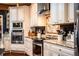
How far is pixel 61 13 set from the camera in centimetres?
298

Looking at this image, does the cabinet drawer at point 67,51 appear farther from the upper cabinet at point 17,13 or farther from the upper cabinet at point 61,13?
the upper cabinet at point 17,13

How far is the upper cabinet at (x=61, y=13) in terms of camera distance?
9.33 feet

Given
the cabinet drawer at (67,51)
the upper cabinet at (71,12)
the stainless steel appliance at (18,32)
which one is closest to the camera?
the cabinet drawer at (67,51)

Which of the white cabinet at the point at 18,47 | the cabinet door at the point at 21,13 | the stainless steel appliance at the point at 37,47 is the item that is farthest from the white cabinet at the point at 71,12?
the white cabinet at the point at 18,47

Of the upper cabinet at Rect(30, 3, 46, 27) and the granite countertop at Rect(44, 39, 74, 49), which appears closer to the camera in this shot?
the granite countertop at Rect(44, 39, 74, 49)

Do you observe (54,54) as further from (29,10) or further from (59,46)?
(29,10)

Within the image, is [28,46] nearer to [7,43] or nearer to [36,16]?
[7,43]

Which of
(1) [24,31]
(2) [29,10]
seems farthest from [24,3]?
(1) [24,31]

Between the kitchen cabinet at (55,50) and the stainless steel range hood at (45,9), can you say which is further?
the stainless steel range hood at (45,9)

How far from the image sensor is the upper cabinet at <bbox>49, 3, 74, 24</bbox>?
112 inches

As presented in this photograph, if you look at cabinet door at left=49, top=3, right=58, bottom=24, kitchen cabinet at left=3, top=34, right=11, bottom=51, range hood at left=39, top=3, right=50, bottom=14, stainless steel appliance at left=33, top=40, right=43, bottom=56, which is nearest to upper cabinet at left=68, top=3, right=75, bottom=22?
cabinet door at left=49, top=3, right=58, bottom=24

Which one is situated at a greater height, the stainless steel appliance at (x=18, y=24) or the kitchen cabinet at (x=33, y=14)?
the kitchen cabinet at (x=33, y=14)

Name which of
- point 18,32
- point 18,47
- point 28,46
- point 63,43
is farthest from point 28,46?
point 63,43

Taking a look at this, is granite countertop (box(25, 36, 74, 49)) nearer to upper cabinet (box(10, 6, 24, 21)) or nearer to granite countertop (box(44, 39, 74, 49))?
granite countertop (box(44, 39, 74, 49))
